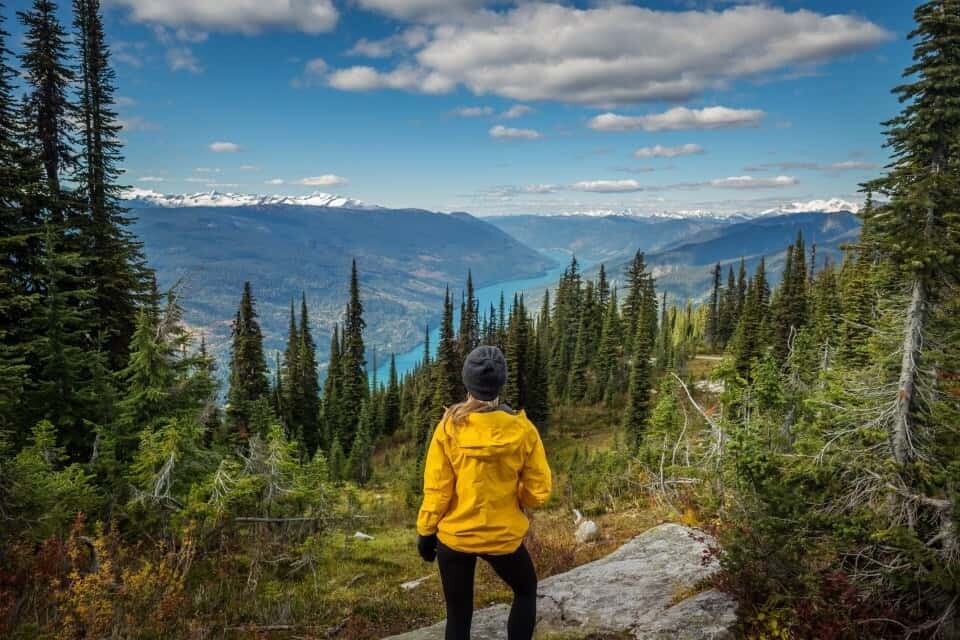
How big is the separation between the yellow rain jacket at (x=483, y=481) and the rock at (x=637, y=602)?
2.04 meters

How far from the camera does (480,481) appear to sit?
3.99 metres

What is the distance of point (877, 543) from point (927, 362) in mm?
1982

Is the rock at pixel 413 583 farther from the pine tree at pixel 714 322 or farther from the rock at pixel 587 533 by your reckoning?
the pine tree at pixel 714 322

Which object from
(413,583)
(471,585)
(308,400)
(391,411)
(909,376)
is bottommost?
(391,411)

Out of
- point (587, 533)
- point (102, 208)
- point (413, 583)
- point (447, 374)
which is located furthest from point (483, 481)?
point (447, 374)

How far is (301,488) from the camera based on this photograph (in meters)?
9.38

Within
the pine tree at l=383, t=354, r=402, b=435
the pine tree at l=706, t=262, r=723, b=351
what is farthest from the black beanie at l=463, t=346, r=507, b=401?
the pine tree at l=706, t=262, r=723, b=351

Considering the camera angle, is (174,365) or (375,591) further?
(174,365)

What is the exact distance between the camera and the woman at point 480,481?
156 inches

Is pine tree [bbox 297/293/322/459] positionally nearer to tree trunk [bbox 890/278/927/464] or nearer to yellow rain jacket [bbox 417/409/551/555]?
yellow rain jacket [bbox 417/409/551/555]

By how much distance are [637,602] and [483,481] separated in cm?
349

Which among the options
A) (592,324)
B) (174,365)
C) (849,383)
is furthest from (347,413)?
(849,383)

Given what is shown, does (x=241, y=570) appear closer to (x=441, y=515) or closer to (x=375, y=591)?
(x=375, y=591)

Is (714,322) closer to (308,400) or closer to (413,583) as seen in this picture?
(308,400)
